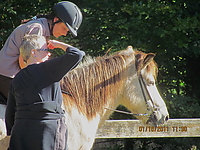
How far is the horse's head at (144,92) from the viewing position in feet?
8.05

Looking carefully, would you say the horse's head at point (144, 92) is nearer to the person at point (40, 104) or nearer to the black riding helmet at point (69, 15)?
the black riding helmet at point (69, 15)

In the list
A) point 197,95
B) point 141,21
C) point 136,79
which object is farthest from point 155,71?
point 197,95

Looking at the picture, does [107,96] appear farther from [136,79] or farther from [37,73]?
[37,73]

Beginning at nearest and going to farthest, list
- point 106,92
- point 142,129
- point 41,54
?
point 41,54
point 106,92
point 142,129

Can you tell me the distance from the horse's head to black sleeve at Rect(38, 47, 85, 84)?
106cm

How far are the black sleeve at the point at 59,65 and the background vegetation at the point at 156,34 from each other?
379 cm

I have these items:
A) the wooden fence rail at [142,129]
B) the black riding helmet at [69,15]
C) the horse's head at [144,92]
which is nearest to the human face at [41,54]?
the black riding helmet at [69,15]

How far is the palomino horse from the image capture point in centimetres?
224

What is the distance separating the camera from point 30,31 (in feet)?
6.80

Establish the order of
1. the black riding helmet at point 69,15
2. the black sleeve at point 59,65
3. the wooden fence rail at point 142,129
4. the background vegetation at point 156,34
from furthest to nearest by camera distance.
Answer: the background vegetation at point 156,34
the wooden fence rail at point 142,129
the black riding helmet at point 69,15
the black sleeve at point 59,65

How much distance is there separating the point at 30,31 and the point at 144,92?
1.23 meters

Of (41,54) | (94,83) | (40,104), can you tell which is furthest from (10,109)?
(94,83)

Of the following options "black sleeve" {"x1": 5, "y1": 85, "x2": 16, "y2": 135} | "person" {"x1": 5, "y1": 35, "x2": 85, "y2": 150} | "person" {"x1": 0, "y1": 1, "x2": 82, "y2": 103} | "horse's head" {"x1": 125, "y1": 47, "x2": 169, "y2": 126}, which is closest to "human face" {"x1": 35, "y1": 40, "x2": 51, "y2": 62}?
"person" {"x1": 5, "y1": 35, "x2": 85, "y2": 150}

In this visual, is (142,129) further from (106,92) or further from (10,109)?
(10,109)
